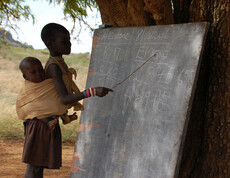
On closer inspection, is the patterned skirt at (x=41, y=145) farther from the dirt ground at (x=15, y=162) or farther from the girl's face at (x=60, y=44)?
the dirt ground at (x=15, y=162)

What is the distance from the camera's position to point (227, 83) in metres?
2.71

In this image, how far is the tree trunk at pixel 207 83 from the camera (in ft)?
8.89

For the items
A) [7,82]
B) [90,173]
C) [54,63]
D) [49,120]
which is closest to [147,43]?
[54,63]

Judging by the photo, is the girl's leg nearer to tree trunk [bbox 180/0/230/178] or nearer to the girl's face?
the girl's face

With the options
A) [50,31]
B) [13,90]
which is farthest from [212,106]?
[13,90]

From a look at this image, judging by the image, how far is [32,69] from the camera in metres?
2.61

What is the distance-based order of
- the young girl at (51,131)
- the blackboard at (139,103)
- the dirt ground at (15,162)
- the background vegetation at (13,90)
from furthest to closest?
the background vegetation at (13,90), the dirt ground at (15,162), the young girl at (51,131), the blackboard at (139,103)

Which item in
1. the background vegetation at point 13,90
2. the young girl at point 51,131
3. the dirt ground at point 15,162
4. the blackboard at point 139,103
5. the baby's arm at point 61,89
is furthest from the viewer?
the background vegetation at point 13,90

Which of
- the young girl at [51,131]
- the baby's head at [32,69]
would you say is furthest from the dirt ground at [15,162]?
the baby's head at [32,69]

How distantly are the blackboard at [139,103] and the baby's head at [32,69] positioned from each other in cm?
63

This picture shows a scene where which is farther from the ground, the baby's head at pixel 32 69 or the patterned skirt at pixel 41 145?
the baby's head at pixel 32 69

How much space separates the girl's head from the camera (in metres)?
2.72

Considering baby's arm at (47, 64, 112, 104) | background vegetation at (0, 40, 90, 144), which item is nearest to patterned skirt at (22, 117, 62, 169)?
baby's arm at (47, 64, 112, 104)

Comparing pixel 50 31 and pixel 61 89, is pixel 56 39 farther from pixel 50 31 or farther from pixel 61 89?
pixel 61 89
